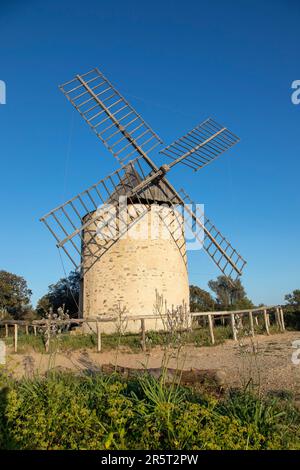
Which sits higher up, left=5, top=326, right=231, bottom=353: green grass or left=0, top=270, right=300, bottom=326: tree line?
left=0, top=270, right=300, bottom=326: tree line

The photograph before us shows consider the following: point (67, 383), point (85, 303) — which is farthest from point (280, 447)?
point (85, 303)

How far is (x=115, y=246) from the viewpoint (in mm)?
13922

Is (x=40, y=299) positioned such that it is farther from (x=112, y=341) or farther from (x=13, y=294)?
(x=112, y=341)

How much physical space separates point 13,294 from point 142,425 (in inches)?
1181

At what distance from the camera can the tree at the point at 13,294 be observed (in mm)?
29969

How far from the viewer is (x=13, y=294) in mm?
30719

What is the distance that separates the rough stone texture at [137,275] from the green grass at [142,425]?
31.1 ft

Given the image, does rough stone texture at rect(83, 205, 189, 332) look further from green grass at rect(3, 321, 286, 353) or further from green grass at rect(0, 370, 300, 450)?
green grass at rect(0, 370, 300, 450)

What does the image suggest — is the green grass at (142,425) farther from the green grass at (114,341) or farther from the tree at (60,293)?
the tree at (60,293)

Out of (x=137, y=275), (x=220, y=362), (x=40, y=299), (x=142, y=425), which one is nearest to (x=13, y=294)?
(x=40, y=299)

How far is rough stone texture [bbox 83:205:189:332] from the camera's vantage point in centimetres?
1351

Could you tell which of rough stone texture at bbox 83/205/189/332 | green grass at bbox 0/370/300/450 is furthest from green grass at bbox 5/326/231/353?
green grass at bbox 0/370/300/450

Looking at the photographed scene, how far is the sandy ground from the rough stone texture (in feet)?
7.96
